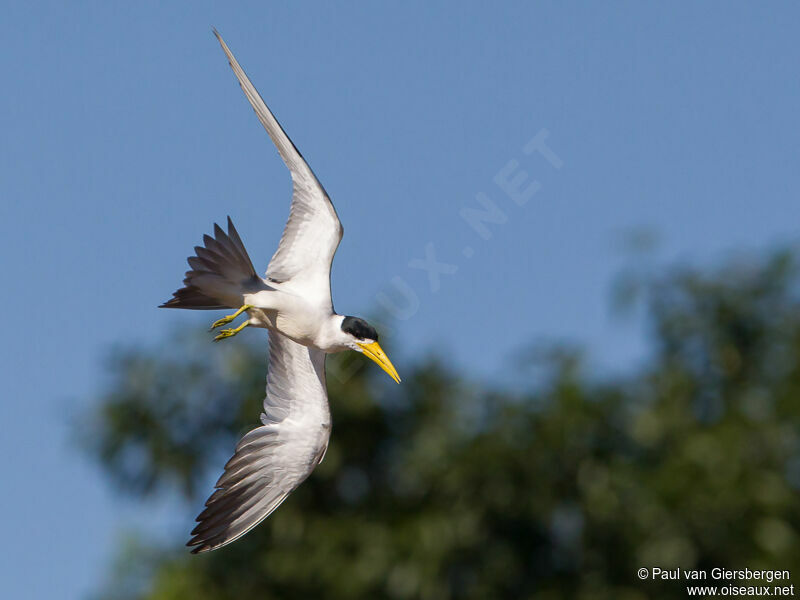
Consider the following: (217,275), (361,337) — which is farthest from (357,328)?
(217,275)

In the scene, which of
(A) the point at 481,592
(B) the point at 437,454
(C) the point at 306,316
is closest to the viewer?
(C) the point at 306,316

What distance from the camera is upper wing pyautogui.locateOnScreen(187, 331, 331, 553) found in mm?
8742

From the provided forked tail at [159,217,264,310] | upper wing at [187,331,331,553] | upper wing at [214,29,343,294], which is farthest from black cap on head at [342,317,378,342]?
upper wing at [187,331,331,553]

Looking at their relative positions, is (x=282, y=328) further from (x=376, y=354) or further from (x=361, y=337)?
(x=376, y=354)

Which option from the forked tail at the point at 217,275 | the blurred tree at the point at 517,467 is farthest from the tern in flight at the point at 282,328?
the blurred tree at the point at 517,467

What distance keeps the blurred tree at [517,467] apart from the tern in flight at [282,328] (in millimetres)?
15977

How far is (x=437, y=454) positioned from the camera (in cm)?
2856

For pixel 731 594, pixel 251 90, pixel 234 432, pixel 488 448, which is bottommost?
pixel 731 594

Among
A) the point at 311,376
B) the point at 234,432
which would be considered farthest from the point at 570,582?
the point at 311,376

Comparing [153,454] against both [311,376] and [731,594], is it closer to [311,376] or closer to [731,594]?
[731,594]

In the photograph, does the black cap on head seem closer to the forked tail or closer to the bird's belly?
the bird's belly

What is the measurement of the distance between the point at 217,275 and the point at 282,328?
65 cm

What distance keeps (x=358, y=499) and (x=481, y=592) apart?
344cm

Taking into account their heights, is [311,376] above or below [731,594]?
above
